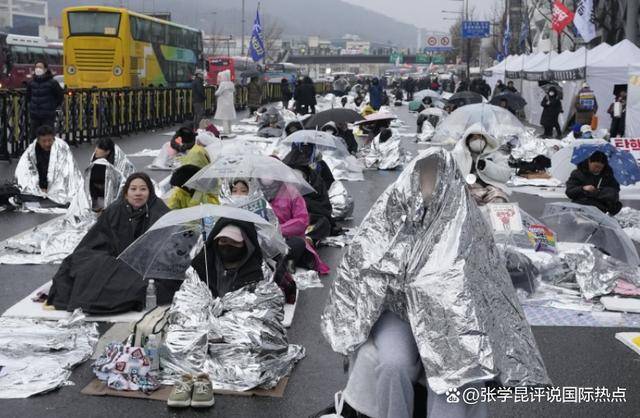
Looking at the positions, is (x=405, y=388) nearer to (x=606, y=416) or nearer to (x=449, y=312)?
(x=449, y=312)

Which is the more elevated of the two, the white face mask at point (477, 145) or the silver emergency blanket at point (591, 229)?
the white face mask at point (477, 145)

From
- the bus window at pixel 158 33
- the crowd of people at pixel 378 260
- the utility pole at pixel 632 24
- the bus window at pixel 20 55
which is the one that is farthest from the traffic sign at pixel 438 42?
the crowd of people at pixel 378 260

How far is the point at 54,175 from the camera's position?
1294cm

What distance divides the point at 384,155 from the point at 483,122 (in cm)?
208

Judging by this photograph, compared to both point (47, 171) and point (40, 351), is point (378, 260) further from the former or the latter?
point (47, 171)

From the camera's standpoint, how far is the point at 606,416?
538 cm

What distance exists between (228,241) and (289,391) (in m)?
1.18

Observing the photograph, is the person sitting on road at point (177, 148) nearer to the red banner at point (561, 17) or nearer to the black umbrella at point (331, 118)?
the black umbrella at point (331, 118)

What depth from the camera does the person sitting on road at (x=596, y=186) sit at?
10.3 m

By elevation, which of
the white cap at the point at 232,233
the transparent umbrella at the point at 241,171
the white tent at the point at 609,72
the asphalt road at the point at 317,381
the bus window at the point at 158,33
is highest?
the bus window at the point at 158,33

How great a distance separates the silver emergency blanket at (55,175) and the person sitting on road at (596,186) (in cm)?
659

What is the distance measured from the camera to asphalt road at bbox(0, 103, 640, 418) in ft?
17.4

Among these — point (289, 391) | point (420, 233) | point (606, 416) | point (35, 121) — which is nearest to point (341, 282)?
point (420, 233)

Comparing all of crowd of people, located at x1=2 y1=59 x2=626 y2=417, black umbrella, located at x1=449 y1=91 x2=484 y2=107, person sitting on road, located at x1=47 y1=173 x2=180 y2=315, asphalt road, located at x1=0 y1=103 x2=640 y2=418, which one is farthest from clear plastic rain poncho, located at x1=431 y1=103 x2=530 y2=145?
person sitting on road, located at x1=47 y1=173 x2=180 y2=315
